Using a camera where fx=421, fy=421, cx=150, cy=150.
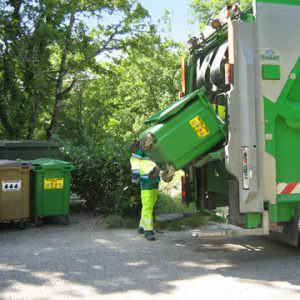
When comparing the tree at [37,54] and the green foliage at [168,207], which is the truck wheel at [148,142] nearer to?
the green foliage at [168,207]

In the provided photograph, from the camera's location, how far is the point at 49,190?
23.0 feet

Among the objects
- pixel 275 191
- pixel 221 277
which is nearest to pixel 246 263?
pixel 221 277

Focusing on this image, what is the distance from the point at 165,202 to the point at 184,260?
2.78 meters

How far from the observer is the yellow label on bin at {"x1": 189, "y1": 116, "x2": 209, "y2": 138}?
16.1 ft

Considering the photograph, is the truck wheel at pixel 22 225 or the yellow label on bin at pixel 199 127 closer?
the yellow label on bin at pixel 199 127

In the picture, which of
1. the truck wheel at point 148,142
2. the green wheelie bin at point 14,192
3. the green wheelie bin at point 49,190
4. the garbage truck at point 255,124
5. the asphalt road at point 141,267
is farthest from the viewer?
the green wheelie bin at point 49,190

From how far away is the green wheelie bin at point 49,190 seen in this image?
694 cm

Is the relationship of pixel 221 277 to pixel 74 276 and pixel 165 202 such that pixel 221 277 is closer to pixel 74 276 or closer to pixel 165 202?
pixel 74 276

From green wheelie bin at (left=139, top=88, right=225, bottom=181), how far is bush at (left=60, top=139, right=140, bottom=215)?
241 cm

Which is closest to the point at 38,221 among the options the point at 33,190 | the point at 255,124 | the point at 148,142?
the point at 33,190

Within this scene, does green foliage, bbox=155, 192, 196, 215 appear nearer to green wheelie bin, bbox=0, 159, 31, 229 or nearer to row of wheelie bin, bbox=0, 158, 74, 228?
row of wheelie bin, bbox=0, 158, 74, 228

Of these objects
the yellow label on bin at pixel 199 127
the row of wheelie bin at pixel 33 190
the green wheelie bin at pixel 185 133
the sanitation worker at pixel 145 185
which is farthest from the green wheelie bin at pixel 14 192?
the yellow label on bin at pixel 199 127

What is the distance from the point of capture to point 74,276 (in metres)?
4.34

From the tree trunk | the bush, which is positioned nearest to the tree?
the tree trunk
